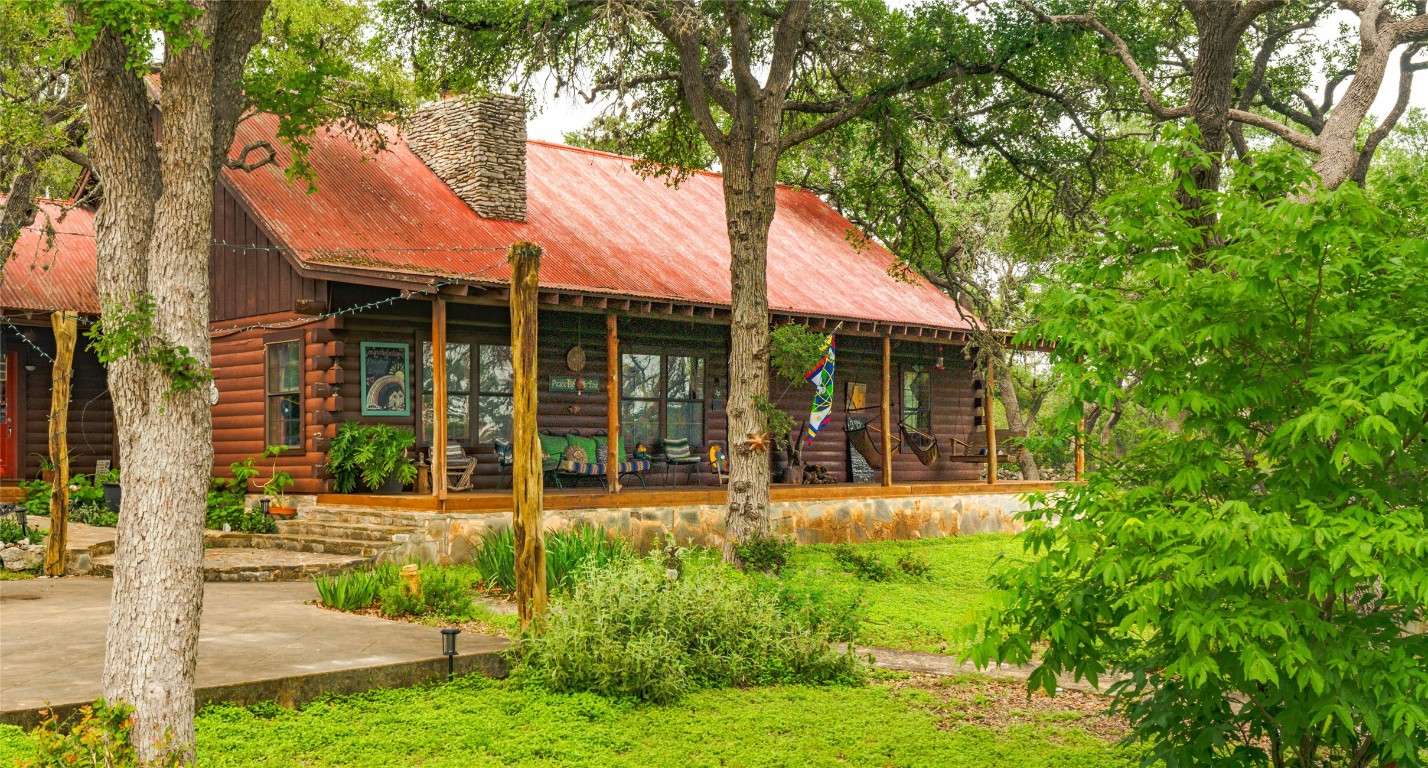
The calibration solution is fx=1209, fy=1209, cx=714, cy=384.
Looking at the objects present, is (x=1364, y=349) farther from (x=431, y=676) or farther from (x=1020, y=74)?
(x=1020, y=74)

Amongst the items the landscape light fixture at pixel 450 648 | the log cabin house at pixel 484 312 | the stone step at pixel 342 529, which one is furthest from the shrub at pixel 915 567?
the landscape light fixture at pixel 450 648

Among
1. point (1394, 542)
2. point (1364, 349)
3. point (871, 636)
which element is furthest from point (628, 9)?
point (1394, 542)

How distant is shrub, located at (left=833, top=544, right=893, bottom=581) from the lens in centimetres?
1441

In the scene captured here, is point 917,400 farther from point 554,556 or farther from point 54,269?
point 54,269

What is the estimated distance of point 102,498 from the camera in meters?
17.4

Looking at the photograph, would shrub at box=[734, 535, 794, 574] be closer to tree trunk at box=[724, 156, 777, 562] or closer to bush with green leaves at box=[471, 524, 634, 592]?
tree trunk at box=[724, 156, 777, 562]

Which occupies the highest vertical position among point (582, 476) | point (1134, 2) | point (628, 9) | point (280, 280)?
point (1134, 2)

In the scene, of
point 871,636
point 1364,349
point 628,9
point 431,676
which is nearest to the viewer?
point 1364,349

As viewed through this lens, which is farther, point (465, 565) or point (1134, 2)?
point (1134, 2)

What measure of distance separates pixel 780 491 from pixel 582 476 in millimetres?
2926

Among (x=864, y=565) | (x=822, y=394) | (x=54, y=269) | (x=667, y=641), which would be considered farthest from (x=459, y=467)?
(x=667, y=641)

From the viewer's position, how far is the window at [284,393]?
1608 centimetres

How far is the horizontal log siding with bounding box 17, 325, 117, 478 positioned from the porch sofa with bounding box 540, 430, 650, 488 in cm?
704

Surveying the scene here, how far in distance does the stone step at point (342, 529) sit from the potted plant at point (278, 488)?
0.14m
